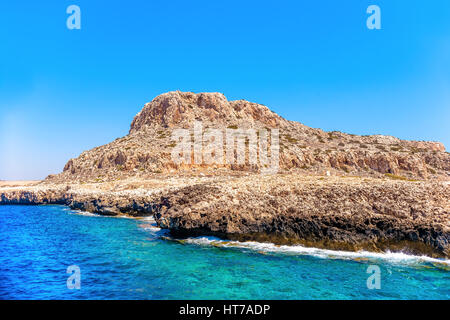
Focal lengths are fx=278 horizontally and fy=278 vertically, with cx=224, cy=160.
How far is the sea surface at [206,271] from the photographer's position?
12555 millimetres

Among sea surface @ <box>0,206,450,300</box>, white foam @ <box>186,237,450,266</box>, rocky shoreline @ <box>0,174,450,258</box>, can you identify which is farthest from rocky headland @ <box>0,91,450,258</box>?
sea surface @ <box>0,206,450,300</box>

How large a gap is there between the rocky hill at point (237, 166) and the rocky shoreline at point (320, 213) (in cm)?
4008

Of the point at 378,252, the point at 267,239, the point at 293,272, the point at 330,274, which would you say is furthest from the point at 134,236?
the point at 378,252

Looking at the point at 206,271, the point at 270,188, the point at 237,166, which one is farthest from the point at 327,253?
the point at 237,166

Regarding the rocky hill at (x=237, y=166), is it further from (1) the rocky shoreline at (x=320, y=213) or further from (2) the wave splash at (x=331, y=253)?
(2) the wave splash at (x=331, y=253)

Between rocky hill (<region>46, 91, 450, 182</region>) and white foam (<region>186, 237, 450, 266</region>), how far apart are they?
4354 centimetres

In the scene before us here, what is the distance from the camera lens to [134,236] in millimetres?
25938

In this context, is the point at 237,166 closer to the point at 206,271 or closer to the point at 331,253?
the point at 331,253

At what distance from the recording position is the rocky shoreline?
19094mm

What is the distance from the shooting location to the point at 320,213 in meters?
21.3

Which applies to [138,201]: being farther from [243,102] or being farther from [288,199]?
[243,102]

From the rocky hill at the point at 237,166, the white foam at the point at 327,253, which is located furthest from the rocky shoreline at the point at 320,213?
the rocky hill at the point at 237,166

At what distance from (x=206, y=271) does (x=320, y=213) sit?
34.0ft

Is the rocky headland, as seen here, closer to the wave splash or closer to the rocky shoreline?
the rocky shoreline
